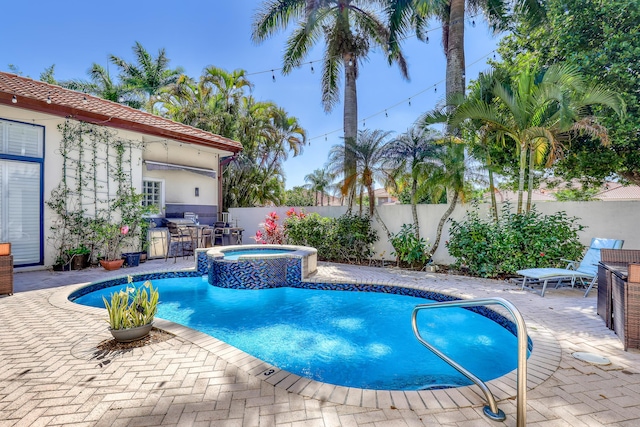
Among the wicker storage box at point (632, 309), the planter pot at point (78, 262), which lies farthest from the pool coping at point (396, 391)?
the planter pot at point (78, 262)

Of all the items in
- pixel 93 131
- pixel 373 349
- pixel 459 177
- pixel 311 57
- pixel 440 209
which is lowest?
pixel 373 349

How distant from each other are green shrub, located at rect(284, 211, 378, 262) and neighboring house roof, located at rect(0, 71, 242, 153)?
5295 mm

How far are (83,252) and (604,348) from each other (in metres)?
11.7

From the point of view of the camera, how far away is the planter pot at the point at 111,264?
8852mm

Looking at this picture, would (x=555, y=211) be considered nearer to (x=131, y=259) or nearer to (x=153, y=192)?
(x=131, y=259)

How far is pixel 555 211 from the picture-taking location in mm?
8938

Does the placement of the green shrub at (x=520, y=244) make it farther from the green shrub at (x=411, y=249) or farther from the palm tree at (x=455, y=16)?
the palm tree at (x=455, y=16)

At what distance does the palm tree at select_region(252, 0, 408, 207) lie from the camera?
13.1m

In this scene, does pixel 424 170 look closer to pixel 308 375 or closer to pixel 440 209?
pixel 440 209

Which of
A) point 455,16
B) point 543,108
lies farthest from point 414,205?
point 455,16

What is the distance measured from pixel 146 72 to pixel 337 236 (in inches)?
850

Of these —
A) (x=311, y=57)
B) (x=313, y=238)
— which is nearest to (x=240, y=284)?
(x=313, y=238)

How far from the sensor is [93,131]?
9734 mm

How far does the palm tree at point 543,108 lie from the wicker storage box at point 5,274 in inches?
417
